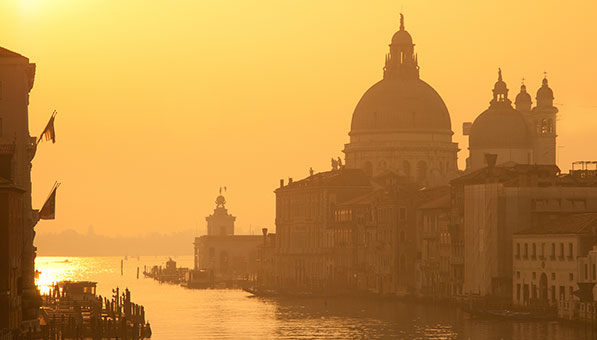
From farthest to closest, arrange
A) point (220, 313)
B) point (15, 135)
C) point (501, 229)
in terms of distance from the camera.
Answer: point (220, 313) < point (501, 229) < point (15, 135)

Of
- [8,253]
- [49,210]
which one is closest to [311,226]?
[49,210]

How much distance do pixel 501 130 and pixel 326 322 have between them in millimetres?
53529

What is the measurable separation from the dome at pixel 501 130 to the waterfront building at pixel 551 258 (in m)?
45.6

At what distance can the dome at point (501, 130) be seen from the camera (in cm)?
15550

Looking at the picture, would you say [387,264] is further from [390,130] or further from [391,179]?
[390,130]

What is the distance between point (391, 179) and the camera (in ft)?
467

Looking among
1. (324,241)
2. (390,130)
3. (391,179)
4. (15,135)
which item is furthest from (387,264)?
(15,135)

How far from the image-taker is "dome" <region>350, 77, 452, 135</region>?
169750 millimetres

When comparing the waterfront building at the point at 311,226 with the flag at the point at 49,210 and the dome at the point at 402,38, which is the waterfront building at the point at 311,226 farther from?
the flag at the point at 49,210

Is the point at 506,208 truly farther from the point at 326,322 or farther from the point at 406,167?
the point at 406,167

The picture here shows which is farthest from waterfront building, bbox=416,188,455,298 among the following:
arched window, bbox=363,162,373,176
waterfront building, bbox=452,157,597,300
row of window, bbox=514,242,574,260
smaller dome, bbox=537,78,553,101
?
arched window, bbox=363,162,373,176

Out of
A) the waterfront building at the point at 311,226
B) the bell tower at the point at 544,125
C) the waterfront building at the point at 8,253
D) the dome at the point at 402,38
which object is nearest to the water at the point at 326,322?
the waterfront building at the point at 311,226

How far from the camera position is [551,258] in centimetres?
10275

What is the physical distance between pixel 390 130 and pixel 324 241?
15733 mm
